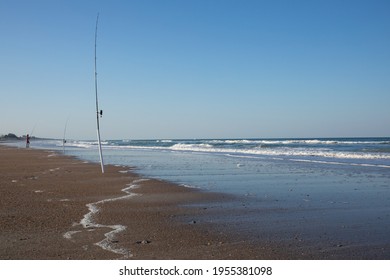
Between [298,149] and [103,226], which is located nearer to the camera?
[103,226]

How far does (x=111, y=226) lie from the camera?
641cm

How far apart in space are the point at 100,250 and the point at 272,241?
7.30ft

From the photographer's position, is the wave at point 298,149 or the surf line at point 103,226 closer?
the surf line at point 103,226

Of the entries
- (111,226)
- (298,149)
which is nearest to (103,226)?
(111,226)

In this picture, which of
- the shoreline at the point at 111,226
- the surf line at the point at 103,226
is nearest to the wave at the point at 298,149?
the shoreline at the point at 111,226

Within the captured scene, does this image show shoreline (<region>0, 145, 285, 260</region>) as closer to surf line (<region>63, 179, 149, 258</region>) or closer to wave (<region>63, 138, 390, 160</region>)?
surf line (<region>63, 179, 149, 258</region>)

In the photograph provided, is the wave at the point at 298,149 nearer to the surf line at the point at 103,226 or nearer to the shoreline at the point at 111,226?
the shoreline at the point at 111,226

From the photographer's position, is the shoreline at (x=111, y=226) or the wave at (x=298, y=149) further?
the wave at (x=298, y=149)

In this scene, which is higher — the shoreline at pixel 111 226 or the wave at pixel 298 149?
the wave at pixel 298 149

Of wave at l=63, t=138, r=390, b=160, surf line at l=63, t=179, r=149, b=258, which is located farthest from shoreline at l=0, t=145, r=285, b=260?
wave at l=63, t=138, r=390, b=160

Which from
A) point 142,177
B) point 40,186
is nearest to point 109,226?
point 40,186

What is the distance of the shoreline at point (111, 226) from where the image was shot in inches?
195

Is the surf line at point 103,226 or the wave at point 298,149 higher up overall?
the wave at point 298,149

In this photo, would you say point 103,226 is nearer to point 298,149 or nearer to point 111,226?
point 111,226
